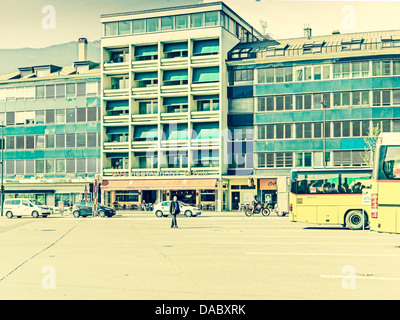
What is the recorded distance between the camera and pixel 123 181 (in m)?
66.6


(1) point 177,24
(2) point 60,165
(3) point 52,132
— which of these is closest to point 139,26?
(1) point 177,24

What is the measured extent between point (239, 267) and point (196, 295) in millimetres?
3959

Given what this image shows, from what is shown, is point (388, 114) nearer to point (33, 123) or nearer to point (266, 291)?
point (33, 123)

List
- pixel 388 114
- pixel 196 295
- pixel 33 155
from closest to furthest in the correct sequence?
pixel 196 295 → pixel 388 114 → pixel 33 155

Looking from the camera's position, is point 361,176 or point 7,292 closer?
point 7,292

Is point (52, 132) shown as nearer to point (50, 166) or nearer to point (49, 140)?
point (49, 140)

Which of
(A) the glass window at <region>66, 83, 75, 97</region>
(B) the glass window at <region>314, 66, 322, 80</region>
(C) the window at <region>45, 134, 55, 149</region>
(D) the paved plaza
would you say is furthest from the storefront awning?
(D) the paved plaza

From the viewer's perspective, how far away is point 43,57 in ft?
264

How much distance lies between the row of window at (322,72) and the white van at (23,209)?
25.5m

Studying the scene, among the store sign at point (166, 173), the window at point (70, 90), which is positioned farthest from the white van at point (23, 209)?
the window at point (70, 90)

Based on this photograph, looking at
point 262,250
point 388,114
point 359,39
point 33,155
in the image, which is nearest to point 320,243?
point 262,250

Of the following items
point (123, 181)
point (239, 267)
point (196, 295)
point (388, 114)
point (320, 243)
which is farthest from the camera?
point (123, 181)

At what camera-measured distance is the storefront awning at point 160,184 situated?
2456 inches

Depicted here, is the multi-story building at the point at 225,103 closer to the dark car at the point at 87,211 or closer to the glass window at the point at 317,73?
the glass window at the point at 317,73
